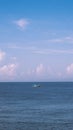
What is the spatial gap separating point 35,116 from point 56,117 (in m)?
4.80

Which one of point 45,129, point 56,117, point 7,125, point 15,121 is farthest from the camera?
point 56,117

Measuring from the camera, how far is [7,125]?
58.9m

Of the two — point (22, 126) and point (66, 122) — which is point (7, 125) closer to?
point (22, 126)

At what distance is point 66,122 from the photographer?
6212 cm

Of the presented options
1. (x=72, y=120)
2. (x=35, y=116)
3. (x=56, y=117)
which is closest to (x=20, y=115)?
(x=35, y=116)

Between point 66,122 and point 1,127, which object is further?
point 66,122

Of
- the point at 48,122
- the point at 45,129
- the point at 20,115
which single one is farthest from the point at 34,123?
the point at 20,115

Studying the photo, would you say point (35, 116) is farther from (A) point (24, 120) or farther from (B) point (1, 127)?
(B) point (1, 127)

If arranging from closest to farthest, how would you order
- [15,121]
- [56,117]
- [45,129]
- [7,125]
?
[45,129]
[7,125]
[15,121]
[56,117]

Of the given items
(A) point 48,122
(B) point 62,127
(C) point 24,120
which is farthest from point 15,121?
(B) point 62,127

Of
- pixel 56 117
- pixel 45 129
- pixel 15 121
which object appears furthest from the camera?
pixel 56 117

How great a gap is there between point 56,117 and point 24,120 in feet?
24.8

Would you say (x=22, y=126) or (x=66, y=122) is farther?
(x=66, y=122)

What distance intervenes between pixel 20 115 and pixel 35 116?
14.0 feet
